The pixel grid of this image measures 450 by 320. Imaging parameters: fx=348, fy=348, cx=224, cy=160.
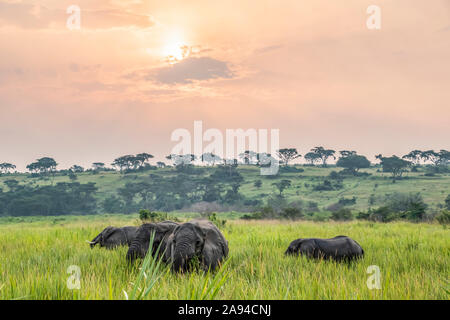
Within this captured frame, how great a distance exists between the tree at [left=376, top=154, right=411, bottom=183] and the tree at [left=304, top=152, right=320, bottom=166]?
33.9 metres

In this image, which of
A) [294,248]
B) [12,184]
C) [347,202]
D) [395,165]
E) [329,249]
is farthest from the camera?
[12,184]

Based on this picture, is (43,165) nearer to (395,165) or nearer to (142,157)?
(142,157)

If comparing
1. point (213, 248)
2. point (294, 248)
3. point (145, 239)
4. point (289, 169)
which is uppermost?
point (213, 248)

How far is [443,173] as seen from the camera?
83.9 meters

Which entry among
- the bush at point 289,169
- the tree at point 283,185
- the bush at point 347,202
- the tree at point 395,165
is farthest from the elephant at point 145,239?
the bush at point 289,169

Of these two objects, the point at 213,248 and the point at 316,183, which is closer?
→ the point at 213,248

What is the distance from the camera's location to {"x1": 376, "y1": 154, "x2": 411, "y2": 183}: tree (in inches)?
3219

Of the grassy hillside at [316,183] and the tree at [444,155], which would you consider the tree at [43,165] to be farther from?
the tree at [444,155]

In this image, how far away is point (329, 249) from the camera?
8.29 metres

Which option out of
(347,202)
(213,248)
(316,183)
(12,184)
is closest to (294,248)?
(213,248)

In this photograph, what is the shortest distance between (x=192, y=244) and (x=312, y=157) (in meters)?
119
